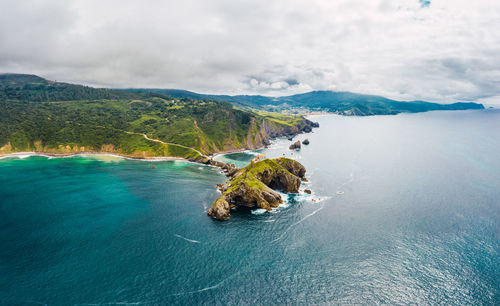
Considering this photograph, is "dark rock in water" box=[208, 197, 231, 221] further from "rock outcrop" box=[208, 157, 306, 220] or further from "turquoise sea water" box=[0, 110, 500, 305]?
"turquoise sea water" box=[0, 110, 500, 305]

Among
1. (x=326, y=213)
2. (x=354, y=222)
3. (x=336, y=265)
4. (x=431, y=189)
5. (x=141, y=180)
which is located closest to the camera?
(x=336, y=265)

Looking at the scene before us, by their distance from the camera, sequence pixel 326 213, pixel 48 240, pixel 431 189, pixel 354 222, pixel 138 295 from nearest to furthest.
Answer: pixel 138 295
pixel 48 240
pixel 354 222
pixel 326 213
pixel 431 189

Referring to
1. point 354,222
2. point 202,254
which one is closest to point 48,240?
point 202,254

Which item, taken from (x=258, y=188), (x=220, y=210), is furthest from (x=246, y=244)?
(x=258, y=188)

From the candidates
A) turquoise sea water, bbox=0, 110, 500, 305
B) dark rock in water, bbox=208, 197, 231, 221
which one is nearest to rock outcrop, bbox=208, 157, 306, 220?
dark rock in water, bbox=208, 197, 231, 221

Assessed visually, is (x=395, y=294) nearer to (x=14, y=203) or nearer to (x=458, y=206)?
(x=458, y=206)

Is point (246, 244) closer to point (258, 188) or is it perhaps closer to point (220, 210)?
point (220, 210)
